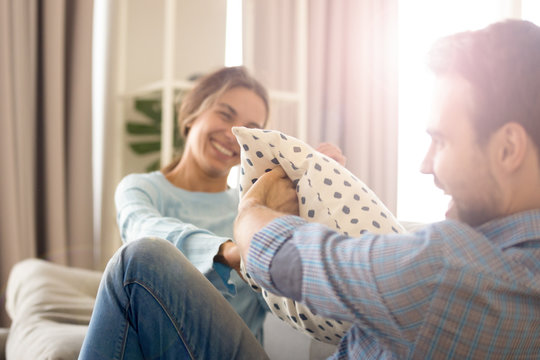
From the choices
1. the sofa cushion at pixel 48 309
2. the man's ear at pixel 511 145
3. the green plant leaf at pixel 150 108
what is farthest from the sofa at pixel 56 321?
the green plant leaf at pixel 150 108

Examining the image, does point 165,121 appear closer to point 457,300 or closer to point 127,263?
point 127,263

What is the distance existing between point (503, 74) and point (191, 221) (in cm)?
104

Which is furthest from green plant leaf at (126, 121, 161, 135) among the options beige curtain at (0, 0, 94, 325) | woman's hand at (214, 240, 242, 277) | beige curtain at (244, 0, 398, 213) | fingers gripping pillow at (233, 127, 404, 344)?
fingers gripping pillow at (233, 127, 404, 344)

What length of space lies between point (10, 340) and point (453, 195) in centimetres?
130

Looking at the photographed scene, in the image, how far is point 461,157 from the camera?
62 cm

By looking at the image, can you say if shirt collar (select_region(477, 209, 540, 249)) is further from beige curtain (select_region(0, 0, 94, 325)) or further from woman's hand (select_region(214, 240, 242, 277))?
beige curtain (select_region(0, 0, 94, 325))

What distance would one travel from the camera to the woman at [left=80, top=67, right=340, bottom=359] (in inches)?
34.4

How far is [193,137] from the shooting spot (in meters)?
1.63

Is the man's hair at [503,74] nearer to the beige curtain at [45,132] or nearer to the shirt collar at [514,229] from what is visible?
the shirt collar at [514,229]

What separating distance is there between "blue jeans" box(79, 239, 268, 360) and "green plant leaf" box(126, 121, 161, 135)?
5.64 feet

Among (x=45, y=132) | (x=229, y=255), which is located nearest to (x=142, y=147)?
(x=45, y=132)

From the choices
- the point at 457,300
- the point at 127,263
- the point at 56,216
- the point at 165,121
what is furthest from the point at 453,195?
the point at 56,216

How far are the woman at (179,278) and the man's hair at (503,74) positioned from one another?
1.62 feet

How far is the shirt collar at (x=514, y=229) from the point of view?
0.61m
